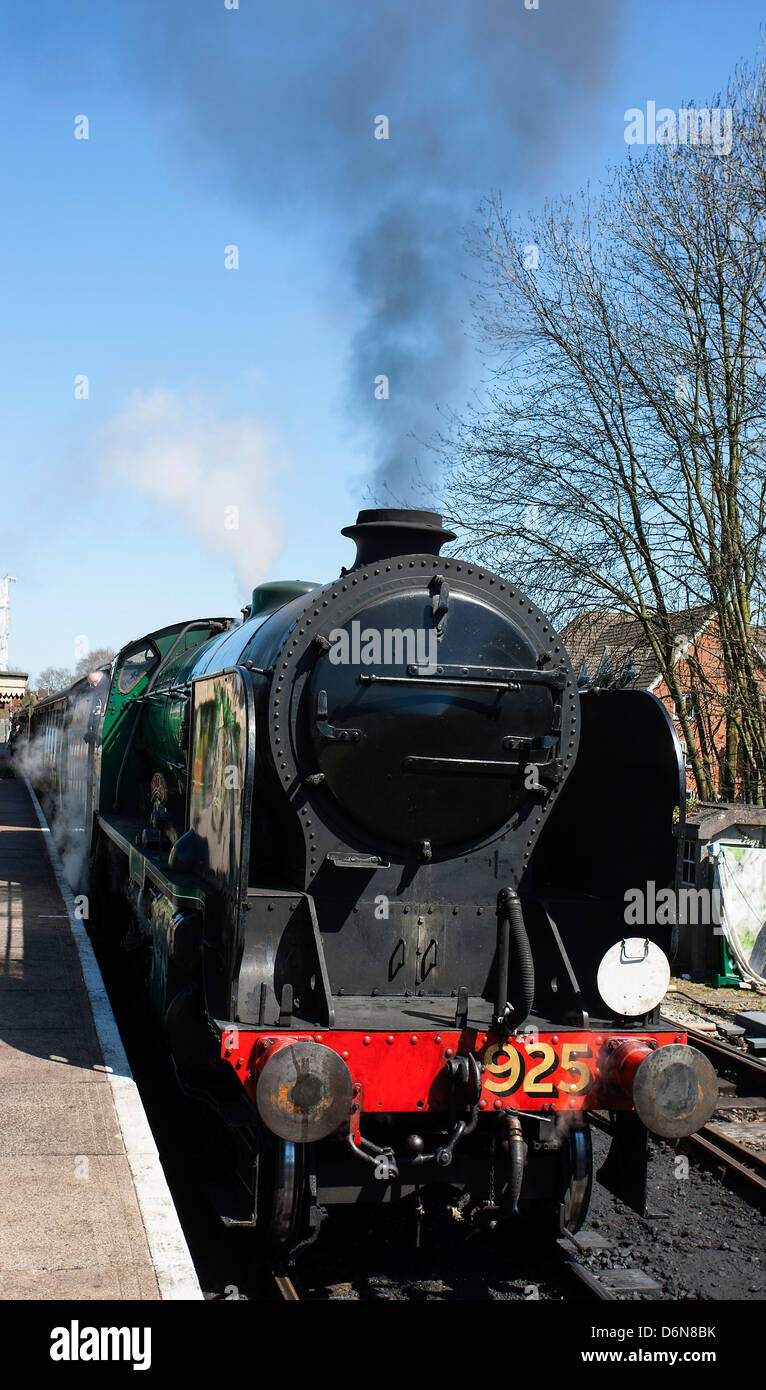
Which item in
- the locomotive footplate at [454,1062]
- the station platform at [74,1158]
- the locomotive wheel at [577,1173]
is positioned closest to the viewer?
the station platform at [74,1158]

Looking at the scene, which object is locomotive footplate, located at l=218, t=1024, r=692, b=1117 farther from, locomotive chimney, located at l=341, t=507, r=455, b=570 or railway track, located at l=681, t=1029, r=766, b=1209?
locomotive chimney, located at l=341, t=507, r=455, b=570

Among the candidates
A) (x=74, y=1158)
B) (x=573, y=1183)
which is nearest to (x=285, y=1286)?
(x=74, y=1158)

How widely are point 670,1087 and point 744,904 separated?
22.6 ft

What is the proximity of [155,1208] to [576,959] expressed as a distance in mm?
2049

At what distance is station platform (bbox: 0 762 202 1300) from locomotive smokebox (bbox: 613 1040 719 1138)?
5.66 feet

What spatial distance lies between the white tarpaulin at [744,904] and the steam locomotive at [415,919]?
18.9 feet

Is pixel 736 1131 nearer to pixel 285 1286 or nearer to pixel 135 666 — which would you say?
pixel 285 1286

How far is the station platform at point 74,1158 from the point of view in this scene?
3.43 meters

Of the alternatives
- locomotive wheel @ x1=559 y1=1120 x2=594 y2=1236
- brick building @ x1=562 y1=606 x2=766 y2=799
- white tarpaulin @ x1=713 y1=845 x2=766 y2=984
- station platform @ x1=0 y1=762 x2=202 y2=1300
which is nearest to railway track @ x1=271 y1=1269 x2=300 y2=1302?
station platform @ x1=0 y1=762 x2=202 y2=1300

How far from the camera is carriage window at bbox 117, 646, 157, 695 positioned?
895 cm

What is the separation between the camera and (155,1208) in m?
3.91

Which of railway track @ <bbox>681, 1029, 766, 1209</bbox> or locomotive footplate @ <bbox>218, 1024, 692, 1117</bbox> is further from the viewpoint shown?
railway track @ <bbox>681, 1029, 766, 1209</bbox>

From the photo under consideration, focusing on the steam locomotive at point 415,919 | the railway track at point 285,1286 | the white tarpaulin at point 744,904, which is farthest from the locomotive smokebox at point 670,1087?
the white tarpaulin at point 744,904

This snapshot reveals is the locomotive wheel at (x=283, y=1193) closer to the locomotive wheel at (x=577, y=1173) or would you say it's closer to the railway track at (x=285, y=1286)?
the railway track at (x=285, y=1286)
